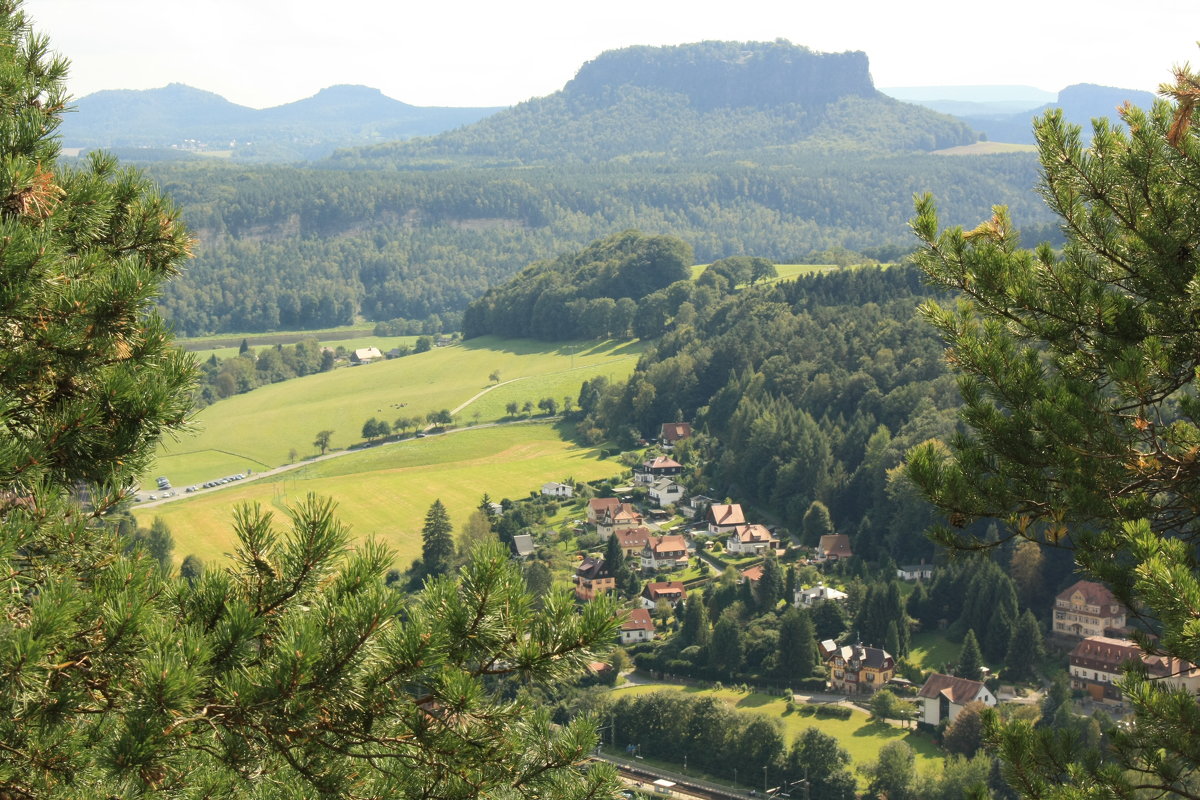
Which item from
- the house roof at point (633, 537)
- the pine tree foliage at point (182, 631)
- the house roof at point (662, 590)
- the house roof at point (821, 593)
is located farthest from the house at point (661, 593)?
the pine tree foliage at point (182, 631)

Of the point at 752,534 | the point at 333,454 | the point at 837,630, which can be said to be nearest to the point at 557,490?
the point at 752,534

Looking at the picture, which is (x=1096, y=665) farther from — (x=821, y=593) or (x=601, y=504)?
(x=601, y=504)

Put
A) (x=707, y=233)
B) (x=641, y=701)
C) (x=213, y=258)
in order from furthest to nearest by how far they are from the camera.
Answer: (x=707, y=233)
(x=213, y=258)
(x=641, y=701)

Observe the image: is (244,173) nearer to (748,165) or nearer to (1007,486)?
(748,165)

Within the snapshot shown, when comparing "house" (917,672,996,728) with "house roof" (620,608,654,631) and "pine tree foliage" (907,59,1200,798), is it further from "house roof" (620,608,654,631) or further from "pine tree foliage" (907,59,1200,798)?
"pine tree foliage" (907,59,1200,798)

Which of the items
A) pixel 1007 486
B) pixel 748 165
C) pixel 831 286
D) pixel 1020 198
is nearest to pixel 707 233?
pixel 748 165

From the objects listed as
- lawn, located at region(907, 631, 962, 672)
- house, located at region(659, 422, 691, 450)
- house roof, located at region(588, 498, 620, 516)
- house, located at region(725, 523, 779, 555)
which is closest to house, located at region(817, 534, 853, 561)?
house, located at region(725, 523, 779, 555)

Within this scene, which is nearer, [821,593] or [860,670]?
[860,670]
